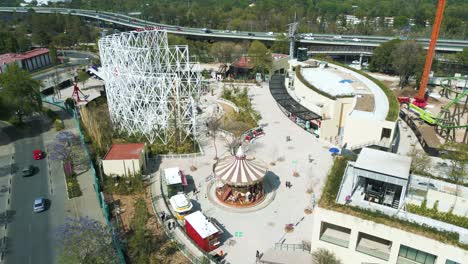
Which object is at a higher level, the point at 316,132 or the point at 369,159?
the point at 369,159

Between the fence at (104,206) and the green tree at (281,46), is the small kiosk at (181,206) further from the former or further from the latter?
the green tree at (281,46)

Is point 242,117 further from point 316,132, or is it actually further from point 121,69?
point 121,69

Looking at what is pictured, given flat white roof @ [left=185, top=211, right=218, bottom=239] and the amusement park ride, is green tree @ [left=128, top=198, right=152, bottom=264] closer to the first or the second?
flat white roof @ [left=185, top=211, right=218, bottom=239]

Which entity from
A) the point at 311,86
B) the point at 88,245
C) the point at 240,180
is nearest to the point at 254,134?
the point at 311,86

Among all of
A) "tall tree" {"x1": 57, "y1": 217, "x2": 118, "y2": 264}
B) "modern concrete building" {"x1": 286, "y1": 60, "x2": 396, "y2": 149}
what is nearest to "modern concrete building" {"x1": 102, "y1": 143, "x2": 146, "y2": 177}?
"tall tree" {"x1": 57, "y1": 217, "x2": 118, "y2": 264}

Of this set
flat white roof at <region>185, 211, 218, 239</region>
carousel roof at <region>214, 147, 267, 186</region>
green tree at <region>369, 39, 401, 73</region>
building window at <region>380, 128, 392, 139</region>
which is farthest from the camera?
green tree at <region>369, 39, 401, 73</region>

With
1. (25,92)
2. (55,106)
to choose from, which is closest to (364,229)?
(25,92)
